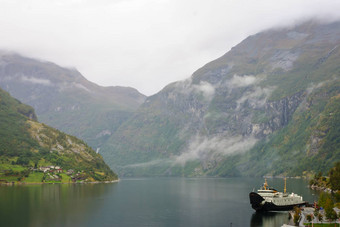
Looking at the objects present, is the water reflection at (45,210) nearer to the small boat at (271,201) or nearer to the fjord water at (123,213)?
the fjord water at (123,213)

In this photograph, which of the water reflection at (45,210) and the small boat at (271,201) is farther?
the small boat at (271,201)

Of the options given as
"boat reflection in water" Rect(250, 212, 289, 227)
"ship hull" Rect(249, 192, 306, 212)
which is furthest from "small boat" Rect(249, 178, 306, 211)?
"boat reflection in water" Rect(250, 212, 289, 227)

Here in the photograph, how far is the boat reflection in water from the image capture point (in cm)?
10847

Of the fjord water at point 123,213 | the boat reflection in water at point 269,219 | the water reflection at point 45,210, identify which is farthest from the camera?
the fjord water at point 123,213

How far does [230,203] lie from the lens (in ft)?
517

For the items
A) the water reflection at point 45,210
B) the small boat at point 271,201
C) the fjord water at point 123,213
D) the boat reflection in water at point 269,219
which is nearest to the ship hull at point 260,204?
the small boat at point 271,201

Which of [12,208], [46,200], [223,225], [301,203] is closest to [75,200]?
[46,200]

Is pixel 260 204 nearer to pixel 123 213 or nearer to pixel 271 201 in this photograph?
pixel 271 201

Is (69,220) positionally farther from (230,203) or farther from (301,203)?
(301,203)

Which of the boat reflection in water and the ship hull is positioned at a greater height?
the ship hull

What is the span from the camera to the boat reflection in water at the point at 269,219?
108 metres

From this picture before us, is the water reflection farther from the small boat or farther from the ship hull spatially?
the small boat

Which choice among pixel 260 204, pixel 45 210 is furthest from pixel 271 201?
pixel 45 210

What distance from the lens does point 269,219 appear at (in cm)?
11681
